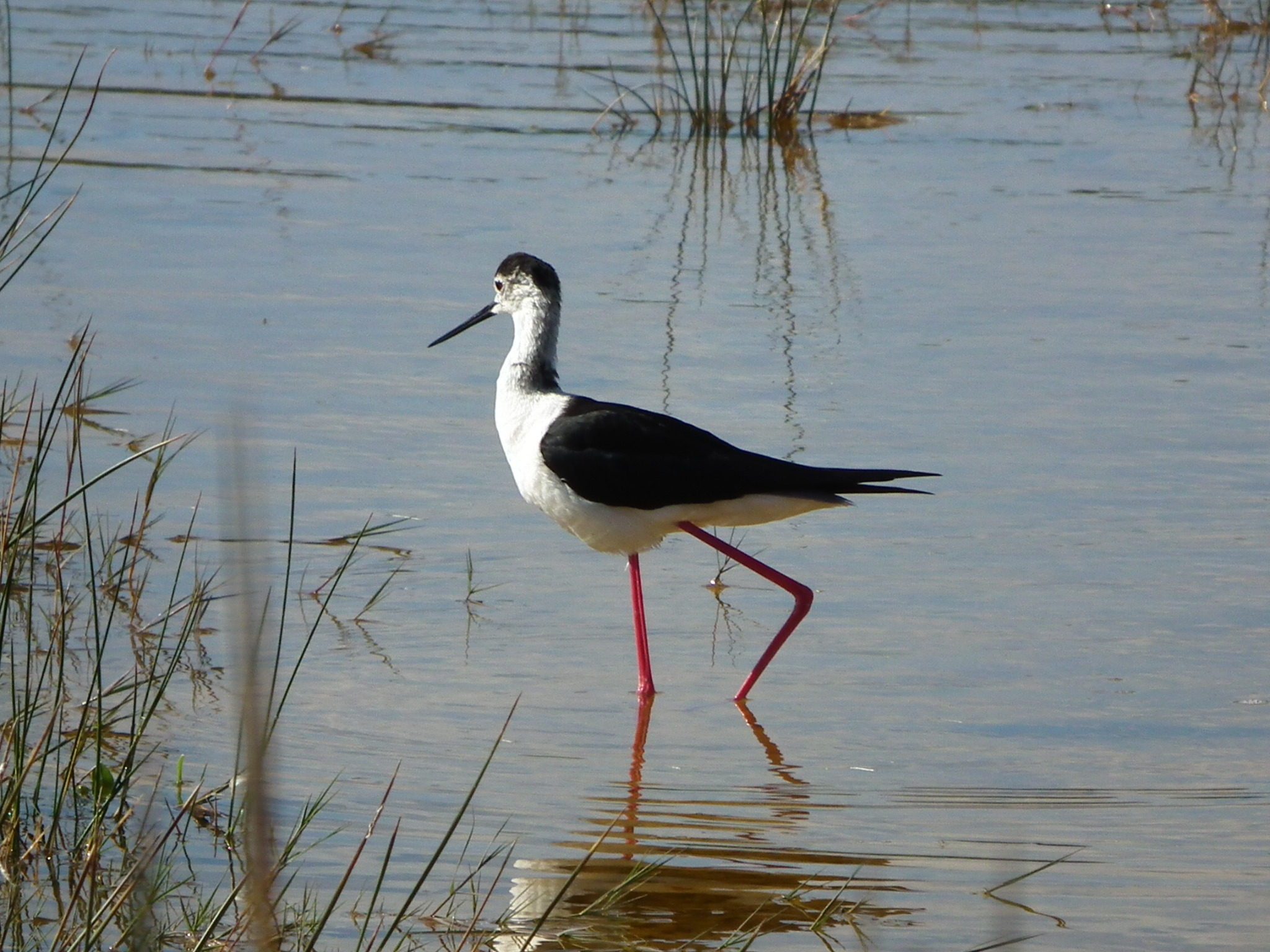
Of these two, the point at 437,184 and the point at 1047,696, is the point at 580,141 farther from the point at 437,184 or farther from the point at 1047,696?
the point at 1047,696

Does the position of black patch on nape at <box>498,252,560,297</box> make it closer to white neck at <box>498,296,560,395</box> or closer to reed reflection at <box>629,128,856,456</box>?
white neck at <box>498,296,560,395</box>

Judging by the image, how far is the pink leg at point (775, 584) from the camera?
13.7 ft

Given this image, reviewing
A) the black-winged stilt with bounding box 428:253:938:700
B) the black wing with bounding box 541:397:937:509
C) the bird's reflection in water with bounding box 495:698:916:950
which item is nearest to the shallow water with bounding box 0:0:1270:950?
the bird's reflection in water with bounding box 495:698:916:950

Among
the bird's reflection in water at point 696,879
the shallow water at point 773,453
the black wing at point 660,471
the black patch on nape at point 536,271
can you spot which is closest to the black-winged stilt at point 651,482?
the black wing at point 660,471

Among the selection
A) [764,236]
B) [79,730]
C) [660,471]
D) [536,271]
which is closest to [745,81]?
[764,236]

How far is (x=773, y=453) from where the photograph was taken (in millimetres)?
5504

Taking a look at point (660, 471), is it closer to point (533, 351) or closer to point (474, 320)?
point (533, 351)

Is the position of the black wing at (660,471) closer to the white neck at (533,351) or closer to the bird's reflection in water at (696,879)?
the white neck at (533,351)

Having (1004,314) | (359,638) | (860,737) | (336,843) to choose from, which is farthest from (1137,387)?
(336,843)

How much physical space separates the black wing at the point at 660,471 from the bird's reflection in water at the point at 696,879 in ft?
3.18

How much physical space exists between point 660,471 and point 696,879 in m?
1.50

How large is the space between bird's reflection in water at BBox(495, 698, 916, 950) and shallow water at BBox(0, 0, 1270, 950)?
0.5 inches

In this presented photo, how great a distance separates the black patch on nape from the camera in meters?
5.11

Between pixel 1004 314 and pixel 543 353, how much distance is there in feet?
9.14
